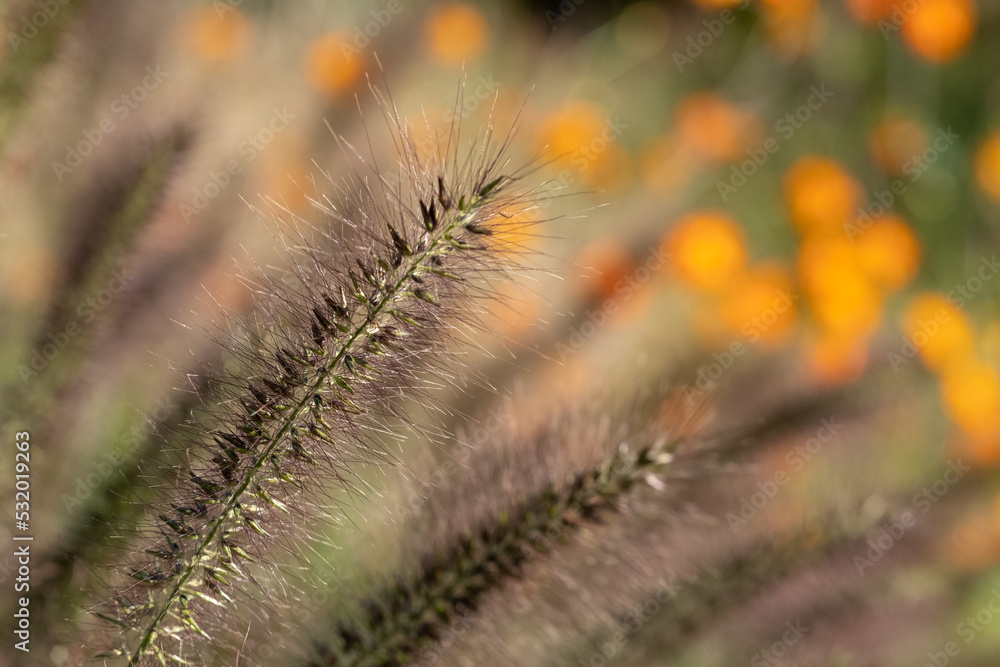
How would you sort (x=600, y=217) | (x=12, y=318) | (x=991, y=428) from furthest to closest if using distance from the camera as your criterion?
(x=991, y=428) → (x=600, y=217) → (x=12, y=318)

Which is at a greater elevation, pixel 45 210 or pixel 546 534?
pixel 546 534

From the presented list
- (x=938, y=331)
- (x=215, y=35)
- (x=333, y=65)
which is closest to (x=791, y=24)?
(x=938, y=331)

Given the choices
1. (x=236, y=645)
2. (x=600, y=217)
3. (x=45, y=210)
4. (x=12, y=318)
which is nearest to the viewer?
(x=236, y=645)

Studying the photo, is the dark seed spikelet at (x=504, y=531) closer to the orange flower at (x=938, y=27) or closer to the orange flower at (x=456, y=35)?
the orange flower at (x=456, y=35)

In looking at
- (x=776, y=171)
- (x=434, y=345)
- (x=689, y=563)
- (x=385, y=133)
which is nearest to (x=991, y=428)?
(x=776, y=171)

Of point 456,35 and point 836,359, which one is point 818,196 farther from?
point 456,35

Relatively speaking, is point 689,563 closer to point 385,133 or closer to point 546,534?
point 546,534
